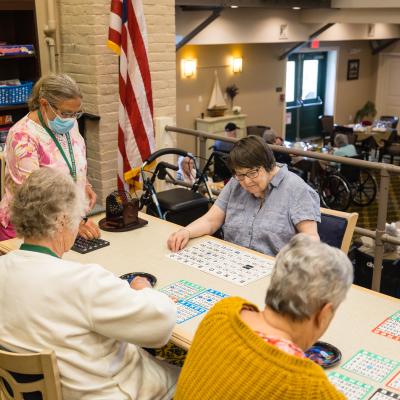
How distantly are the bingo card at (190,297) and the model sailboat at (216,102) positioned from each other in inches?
329

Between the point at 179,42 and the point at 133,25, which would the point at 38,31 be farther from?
the point at 179,42

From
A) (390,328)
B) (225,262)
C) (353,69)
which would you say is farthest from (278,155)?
(353,69)

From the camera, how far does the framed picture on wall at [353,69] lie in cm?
1358

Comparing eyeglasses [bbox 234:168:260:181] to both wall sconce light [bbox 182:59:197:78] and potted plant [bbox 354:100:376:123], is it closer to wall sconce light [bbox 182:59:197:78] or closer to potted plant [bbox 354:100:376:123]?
wall sconce light [bbox 182:59:197:78]

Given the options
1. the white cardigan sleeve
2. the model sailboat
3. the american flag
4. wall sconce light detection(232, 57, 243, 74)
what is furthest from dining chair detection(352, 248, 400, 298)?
wall sconce light detection(232, 57, 243, 74)

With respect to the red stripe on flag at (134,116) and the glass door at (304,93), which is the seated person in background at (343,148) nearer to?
the glass door at (304,93)

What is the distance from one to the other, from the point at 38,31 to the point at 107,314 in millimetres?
3507

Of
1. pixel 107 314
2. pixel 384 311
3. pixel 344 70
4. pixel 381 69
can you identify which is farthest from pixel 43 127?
pixel 381 69

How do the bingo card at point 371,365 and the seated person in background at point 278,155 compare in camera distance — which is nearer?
the bingo card at point 371,365

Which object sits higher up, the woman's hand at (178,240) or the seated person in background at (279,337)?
the seated person in background at (279,337)

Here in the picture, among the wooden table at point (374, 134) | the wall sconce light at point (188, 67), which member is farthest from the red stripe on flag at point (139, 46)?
the wooden table at point (374, 134)

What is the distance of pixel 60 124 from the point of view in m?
2.89

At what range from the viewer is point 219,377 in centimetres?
131

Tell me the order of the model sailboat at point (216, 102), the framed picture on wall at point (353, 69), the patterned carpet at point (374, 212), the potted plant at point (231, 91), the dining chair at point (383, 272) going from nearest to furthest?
the dining chair at point (383, 272), the patterned carpet at point (374, 212), the model sailboat at point (216, 102), the potted plant at point (231, 91), the framed picture on wall at point (353, 69)
